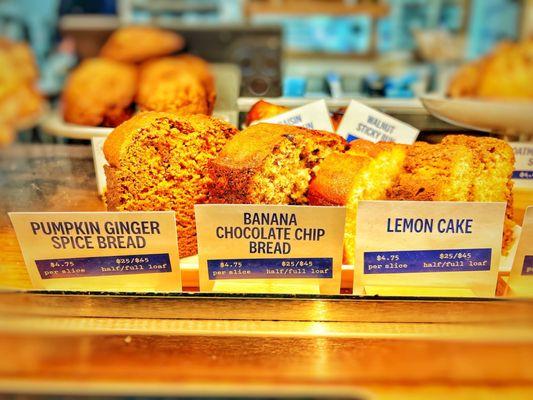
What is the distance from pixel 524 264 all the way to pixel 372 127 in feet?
1.69

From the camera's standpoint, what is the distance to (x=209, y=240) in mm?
899

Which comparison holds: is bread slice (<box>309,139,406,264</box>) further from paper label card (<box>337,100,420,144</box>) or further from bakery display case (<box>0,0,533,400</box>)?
paper label card (<box>337,100,420,144</box>)

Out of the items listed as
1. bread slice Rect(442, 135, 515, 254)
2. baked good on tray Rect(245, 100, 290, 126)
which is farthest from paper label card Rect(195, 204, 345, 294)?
baked good on tray Rect(245, 100, 290, 126)

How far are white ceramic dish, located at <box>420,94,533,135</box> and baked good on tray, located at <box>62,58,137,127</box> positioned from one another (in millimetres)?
883

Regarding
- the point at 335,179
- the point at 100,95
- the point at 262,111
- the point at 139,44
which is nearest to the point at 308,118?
the point at 262,111

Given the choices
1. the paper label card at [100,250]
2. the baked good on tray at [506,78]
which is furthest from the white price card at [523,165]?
the baked good on tray at [506,78]

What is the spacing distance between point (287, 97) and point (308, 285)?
2.37 feet

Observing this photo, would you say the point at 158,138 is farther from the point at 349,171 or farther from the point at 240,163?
the point at 349,171

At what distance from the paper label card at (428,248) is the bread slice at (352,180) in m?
0.12

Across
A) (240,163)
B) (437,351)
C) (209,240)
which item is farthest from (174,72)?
(437,351)

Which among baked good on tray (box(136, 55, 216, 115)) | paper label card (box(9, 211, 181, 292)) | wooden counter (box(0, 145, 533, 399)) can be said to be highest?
baked good on tray (box(136, 55, 216, 115))

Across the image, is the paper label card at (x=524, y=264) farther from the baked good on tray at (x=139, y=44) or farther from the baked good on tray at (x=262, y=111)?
the baked good on tray at (x=139, y=44)

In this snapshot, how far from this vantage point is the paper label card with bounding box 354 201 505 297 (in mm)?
884

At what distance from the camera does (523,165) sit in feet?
3.94
